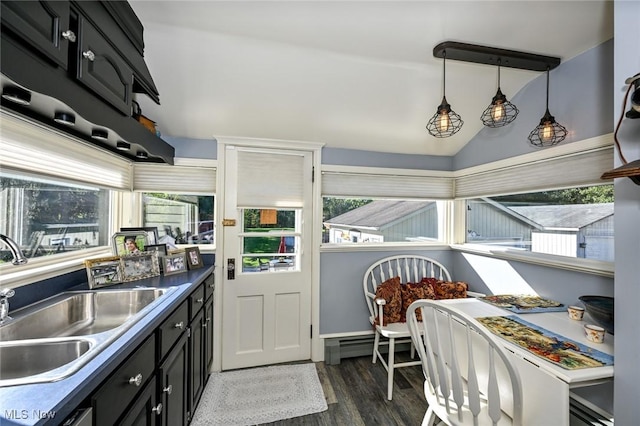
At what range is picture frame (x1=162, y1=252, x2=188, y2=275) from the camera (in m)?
2.01

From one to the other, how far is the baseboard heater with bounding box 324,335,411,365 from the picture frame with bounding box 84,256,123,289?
5.99 feet

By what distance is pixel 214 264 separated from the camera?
244cm

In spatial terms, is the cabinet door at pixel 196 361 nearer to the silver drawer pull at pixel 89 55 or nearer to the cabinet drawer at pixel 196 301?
the cabinet drawer at pixel 196 301

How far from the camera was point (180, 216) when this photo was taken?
2475 millimetres

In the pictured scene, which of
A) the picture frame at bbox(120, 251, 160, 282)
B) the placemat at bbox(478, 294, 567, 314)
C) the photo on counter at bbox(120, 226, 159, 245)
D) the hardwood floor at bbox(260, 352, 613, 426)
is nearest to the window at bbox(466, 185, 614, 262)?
the placemat at bbox(478, 294, 567, 314)

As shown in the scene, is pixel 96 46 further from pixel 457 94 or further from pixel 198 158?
pixel 457 94

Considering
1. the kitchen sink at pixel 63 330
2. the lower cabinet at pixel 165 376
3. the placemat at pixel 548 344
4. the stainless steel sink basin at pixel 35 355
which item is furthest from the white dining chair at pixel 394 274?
the stainless steel sink basin at pixel 35 355

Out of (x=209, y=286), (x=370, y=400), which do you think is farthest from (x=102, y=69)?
(x=370, y=400)

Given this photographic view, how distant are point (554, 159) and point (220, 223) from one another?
2.64m

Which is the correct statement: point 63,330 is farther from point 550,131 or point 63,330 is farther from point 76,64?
point 550,131

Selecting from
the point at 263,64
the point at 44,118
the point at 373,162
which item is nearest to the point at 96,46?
the point at 44,118

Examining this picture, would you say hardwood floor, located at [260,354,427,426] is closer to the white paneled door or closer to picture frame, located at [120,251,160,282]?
the white paneled door

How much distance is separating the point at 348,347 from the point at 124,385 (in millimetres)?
2086

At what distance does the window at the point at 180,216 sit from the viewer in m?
2.42
